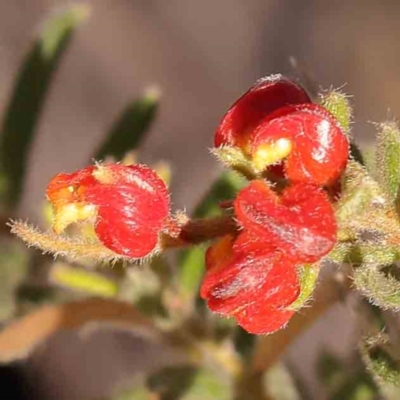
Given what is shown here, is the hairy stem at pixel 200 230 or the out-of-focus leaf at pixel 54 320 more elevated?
the hairy stem at pixel 200 230

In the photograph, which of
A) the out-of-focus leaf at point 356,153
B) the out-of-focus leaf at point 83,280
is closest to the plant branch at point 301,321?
the out-of-focus leaf at point 356,153

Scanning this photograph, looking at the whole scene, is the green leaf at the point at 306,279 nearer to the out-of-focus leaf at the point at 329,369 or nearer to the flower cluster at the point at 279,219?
the flower cluster at the point at 279,219

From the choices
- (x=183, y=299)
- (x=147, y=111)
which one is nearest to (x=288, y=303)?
(x=183, y=299)

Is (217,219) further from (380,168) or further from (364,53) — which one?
(364,53)

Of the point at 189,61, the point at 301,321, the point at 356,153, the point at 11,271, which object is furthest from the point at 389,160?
the point at 189,61

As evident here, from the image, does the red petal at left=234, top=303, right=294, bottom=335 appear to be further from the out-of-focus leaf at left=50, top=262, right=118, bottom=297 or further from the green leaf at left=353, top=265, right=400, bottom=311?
the out-of-focus leaf at left=50, top=262, right=118, bottom=297

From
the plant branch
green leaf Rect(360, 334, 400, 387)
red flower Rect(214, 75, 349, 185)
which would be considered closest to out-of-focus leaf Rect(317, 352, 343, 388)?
the plant branch
